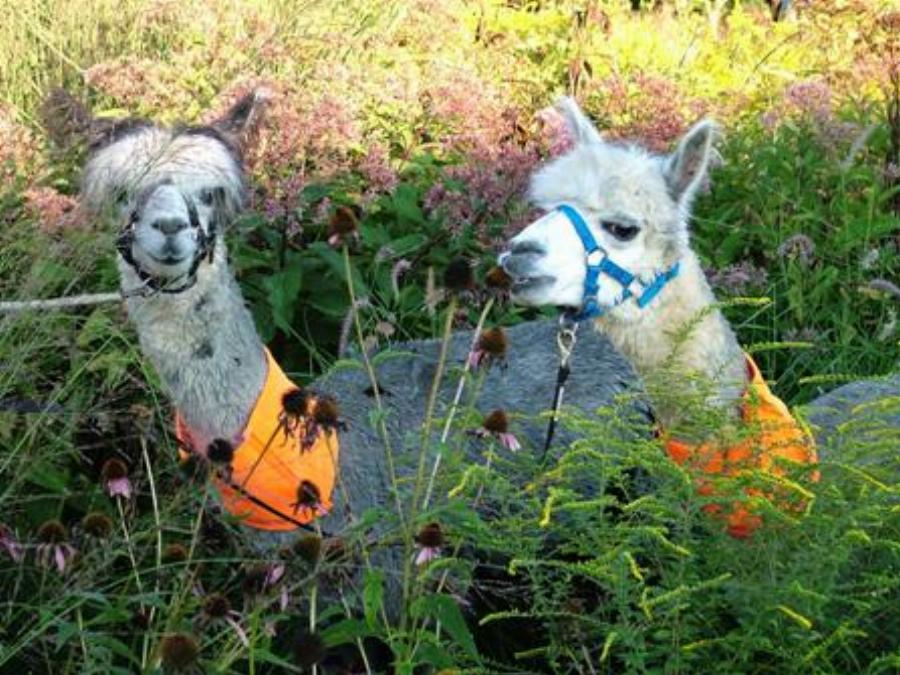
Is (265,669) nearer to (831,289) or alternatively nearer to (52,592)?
(52,592)

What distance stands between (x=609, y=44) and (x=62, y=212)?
18.7 ft

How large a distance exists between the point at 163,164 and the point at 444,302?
161 centimetres

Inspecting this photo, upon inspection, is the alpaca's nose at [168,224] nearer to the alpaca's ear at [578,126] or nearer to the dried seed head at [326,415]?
the dried seed head at [326,415]

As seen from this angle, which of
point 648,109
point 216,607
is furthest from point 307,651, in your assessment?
point 648,109

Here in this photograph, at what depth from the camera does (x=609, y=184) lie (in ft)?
16.1

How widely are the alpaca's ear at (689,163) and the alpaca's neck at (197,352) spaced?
142 centimetres

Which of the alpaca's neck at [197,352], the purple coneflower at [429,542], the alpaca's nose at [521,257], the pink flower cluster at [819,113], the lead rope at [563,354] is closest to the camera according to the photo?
the purple coneflower at [429,542]

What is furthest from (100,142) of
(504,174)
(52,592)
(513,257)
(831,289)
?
(831,289)

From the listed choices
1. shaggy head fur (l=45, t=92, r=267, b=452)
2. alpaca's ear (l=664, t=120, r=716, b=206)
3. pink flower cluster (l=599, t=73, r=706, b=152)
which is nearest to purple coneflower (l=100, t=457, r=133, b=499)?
shaggy head fur (l=45, t=92, r=267, b=452)

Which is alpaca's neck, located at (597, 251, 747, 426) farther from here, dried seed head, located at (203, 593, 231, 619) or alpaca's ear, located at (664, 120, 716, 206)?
dried seed head, located at (203, 593, 231, 619)

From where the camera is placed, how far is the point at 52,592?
359 centimetres

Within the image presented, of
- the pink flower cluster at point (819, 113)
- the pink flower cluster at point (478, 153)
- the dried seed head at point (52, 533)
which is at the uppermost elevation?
the dried seed head at point (52, 533)

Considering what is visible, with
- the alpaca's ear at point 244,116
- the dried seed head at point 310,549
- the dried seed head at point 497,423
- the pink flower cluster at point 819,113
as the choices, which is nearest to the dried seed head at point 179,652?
the dried seed head at point 310,549

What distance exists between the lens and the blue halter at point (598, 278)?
4.78 metres
